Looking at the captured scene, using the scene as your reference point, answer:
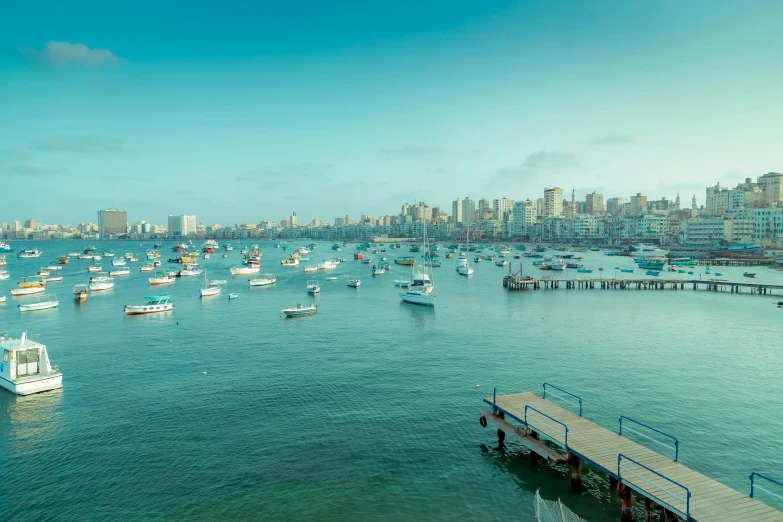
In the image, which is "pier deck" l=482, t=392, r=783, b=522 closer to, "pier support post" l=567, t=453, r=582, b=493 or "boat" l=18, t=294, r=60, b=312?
"pier support post" l=567, t=453, r=582, b=493

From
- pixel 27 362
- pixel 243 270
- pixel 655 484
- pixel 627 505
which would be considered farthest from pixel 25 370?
pixel 243 270

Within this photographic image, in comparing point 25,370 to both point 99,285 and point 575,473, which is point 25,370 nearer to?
point 575,473

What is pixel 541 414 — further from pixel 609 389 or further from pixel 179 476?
pixel 179 476

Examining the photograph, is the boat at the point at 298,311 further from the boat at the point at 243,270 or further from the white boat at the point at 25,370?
the boat at the point at 243,270

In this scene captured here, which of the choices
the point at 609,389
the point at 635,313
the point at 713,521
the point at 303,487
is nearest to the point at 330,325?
the point at 609,389

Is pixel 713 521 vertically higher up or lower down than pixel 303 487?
higher up

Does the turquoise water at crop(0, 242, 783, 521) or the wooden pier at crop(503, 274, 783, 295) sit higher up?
the wooden pier at crop(503, 274, 783, 295)

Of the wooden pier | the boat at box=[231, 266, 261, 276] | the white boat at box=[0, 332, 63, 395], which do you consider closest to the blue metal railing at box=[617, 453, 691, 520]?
the white boat at box=[0, 332, 63, 395]
